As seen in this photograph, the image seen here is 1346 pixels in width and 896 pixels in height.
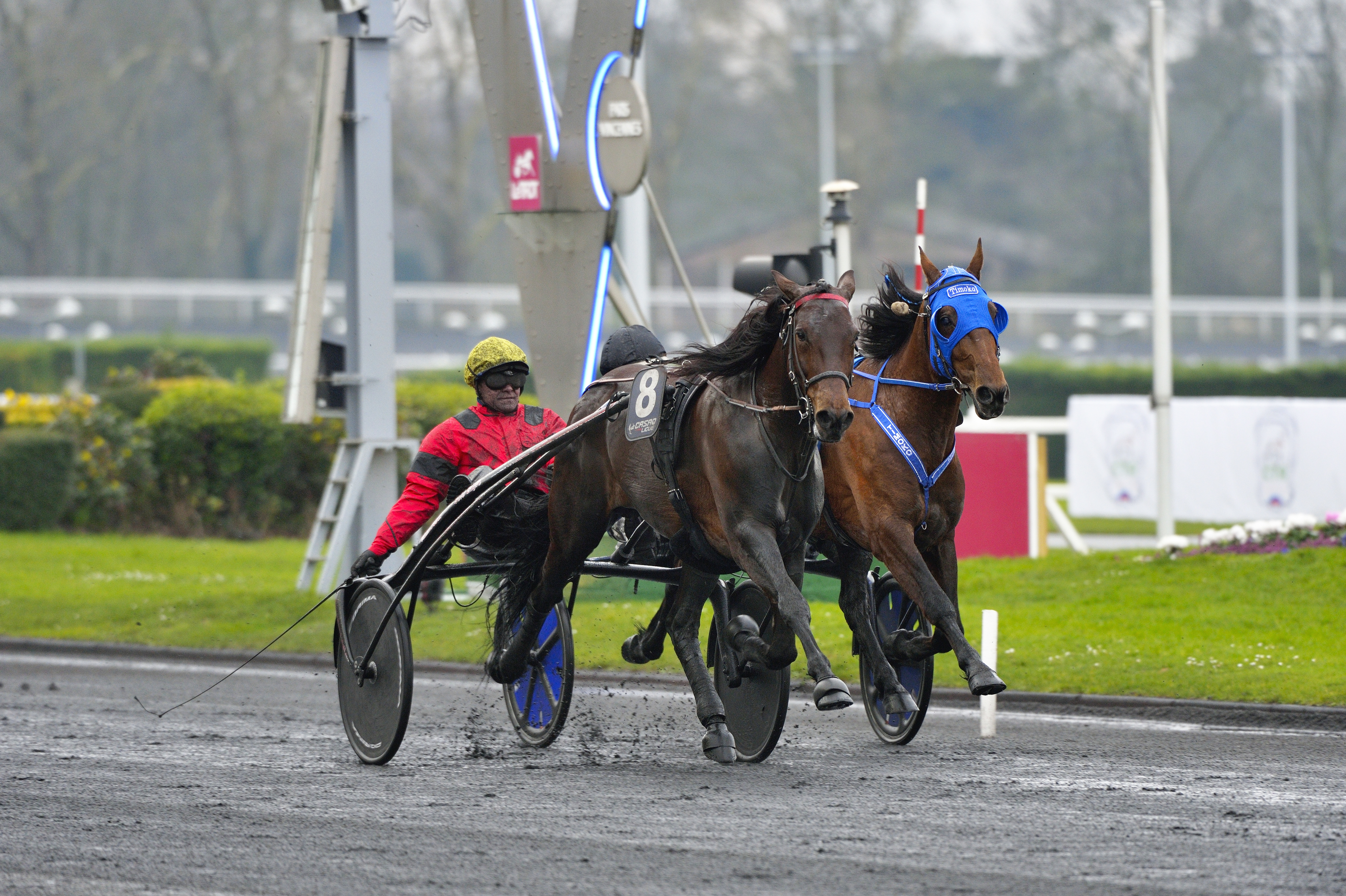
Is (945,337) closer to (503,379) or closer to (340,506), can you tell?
(503,379)

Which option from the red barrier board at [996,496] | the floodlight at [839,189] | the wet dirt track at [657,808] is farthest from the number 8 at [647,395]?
the red barrier board at [996,496]

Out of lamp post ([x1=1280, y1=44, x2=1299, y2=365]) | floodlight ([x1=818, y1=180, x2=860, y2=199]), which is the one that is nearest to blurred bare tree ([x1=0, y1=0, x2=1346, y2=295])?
lamp post ([x1=1280, y1=44, x2=1299, y2=365])

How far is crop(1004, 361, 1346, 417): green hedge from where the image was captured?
2591 centimetres

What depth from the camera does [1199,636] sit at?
9961 millimetres

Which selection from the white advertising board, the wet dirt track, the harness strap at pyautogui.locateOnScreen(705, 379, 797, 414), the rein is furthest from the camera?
the white advertising board

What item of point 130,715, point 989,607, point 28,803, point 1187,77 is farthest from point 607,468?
point 1187,77

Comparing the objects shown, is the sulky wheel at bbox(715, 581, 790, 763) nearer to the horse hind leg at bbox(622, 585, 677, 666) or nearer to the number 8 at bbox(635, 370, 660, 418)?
the horse hind leg at bbox(622, 585, 677, 666)

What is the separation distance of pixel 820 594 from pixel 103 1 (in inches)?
1354

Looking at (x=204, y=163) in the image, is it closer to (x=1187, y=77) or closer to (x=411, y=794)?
(x=1187, y=77)

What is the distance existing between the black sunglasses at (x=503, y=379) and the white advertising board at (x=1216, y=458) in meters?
11.4

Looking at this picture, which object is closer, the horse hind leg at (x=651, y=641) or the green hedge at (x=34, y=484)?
the horse hind leg at (x=651, y=641)

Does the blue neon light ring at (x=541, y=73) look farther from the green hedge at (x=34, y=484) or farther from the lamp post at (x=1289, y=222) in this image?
the lamp post at (x=1289, y=222)

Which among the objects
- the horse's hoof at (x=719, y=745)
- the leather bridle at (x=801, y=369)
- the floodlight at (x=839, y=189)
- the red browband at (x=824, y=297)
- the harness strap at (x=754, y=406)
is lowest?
the horse's hoof at (x=719, y=745)

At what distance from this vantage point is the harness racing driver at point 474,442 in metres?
7.16
